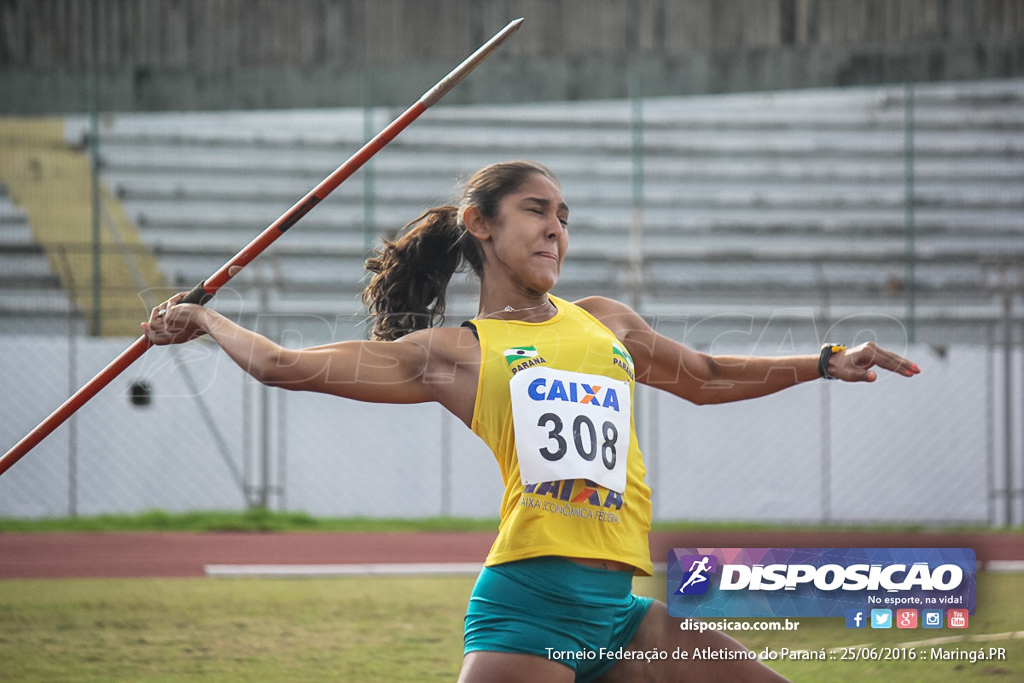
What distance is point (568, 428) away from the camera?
2.60 m

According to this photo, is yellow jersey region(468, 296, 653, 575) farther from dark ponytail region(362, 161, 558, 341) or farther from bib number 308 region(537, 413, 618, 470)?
dark ponytail region(362, 161, 558, 341)

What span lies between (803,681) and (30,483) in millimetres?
7845

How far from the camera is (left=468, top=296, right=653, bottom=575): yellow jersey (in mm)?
2574

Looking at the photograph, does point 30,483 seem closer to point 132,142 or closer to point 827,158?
point 132,142

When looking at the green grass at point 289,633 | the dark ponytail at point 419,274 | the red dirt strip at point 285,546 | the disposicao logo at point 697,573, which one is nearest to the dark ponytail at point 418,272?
the dark ponytail at point 419,274

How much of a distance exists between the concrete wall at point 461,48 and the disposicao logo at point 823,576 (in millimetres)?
10208

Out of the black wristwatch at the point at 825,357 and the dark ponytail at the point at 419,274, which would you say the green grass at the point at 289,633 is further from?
the dark ponytail at the point at 419,274

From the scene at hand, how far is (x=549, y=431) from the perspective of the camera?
2.59 metres

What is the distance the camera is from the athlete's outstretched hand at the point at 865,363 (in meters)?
2.90

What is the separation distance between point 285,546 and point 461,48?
21.7ft

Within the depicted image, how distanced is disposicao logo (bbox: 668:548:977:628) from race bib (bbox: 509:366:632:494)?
1.41ft

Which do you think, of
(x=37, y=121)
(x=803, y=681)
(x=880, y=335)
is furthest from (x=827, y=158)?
(x=803, y=681)

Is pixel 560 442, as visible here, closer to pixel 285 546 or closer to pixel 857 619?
pixel 857 619

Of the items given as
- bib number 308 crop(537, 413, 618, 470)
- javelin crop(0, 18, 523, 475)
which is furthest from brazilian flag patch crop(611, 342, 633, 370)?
javelin crop(0, 18, 523, 475)
